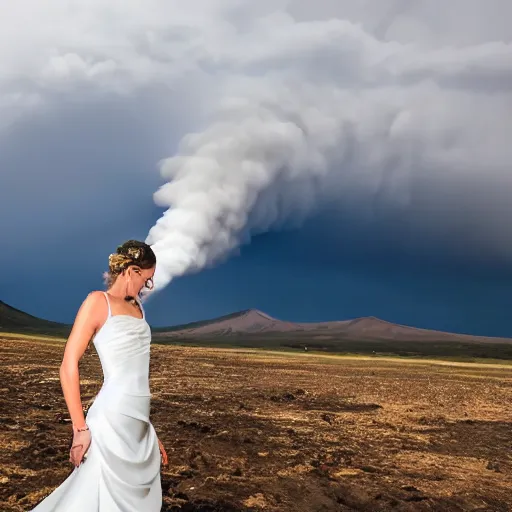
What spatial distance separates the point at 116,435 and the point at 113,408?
0.62 feet

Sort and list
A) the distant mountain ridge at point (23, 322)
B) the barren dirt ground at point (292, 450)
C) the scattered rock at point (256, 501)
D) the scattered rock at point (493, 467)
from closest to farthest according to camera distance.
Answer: the scattered rock at point (256, 501), the barren dirt ground at point (292, 450), the scattered rock at point (493, 467), the distant mountain ridge at point (23, 322)

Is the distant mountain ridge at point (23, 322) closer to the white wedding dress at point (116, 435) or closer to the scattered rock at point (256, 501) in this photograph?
the scattered rock at point (256, 501)

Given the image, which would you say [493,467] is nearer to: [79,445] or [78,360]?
[79,445]

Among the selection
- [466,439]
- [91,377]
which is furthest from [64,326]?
[466,439]

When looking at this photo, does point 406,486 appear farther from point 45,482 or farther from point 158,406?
point 158,406

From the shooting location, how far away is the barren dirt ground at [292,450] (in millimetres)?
8320

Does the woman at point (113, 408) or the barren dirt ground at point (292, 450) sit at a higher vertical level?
the woman at point (113, 408)

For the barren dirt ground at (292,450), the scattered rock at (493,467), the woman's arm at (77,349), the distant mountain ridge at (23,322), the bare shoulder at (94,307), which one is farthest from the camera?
the distant mountain ridge at (23,322)

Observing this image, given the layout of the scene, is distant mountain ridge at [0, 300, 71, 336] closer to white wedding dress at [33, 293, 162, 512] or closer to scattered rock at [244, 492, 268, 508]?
scattered rock at [244, 492, 268, 508]

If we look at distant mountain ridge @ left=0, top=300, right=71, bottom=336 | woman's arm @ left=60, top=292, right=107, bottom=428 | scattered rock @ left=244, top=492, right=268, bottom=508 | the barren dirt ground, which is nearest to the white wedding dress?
woman's arm @ left=60, top=292, right=107, bottom=428

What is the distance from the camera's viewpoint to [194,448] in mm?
11000

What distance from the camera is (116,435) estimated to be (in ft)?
12.8

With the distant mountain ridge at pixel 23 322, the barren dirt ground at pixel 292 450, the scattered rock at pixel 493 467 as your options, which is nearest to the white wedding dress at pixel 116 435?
the barren dirt ground at pixel 292 450

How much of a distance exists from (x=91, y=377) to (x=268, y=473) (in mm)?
16627
